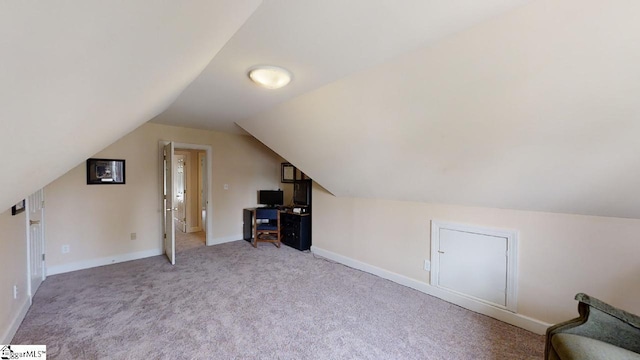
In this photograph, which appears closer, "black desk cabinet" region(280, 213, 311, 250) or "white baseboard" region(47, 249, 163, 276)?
"white baseboard" region(47, 249, 163, 276)

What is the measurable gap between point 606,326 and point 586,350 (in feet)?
1.04

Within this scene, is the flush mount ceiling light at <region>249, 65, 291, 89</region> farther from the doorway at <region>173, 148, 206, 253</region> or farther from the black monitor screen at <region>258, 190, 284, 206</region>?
the doorway at <region>173, 148, 206, 253</region>

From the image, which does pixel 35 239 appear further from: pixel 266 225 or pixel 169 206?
pixel 266 225

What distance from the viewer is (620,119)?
4.67 feet

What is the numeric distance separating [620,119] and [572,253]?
48.8 inches

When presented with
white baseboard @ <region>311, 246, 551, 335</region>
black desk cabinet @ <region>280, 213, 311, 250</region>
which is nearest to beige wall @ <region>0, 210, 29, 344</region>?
black desk cabinet @ <region>280, 213, 311, 250</region>

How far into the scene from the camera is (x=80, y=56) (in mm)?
697

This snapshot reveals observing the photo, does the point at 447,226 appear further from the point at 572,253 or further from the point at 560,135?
the point at 560,135

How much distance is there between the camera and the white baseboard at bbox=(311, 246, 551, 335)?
2.29 m

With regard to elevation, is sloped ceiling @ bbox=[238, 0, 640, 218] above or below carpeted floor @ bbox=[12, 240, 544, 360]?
above

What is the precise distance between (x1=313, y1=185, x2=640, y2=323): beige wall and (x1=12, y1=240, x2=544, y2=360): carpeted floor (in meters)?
0.32

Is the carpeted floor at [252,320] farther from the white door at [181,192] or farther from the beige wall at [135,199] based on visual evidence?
the white door at [181,192]

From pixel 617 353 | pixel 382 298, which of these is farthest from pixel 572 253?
pixel 382 298

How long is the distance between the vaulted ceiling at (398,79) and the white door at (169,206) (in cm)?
169
